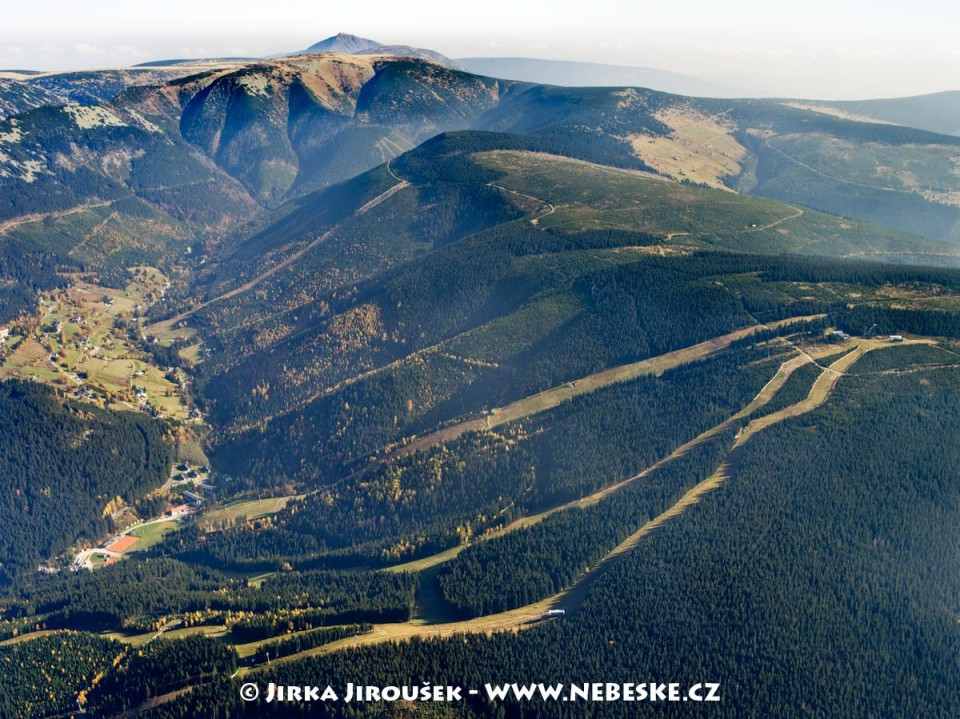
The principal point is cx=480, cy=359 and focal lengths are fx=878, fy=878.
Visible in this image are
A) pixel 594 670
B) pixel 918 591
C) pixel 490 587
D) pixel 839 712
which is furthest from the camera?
pixel 490 587

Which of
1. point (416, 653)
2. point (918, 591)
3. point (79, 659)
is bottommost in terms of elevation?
point (79, 659)

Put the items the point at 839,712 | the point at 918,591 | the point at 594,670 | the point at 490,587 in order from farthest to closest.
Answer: the point at 490,587
the point at 918,591
the point at 594,670
the point at 839,712

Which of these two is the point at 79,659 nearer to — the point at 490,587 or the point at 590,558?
the point at 490,587

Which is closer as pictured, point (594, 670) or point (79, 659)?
point (594, 670)

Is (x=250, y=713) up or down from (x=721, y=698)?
down

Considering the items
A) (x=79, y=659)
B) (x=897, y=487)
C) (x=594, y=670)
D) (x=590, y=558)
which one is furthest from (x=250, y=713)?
(x=897, y=487)

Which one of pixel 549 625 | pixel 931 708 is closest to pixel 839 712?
pixel 931 708
